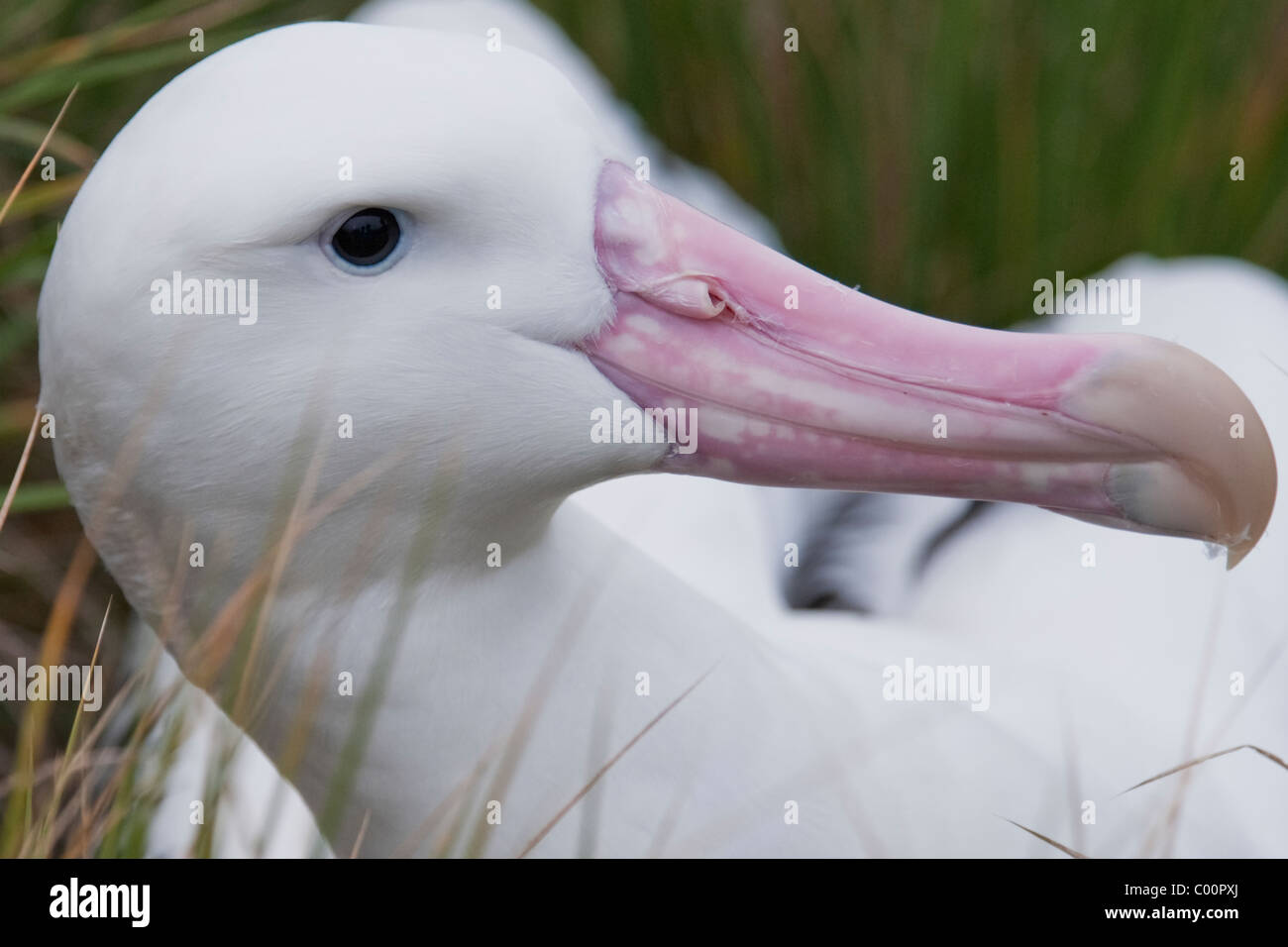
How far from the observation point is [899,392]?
1697 millimetres

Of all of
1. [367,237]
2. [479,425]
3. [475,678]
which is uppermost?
[367,237]

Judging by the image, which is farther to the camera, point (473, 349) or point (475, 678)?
point (475, 678)

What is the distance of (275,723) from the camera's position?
1877 mm

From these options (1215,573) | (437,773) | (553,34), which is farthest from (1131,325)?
(437,773)

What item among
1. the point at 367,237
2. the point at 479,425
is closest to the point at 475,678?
the point at 479,425

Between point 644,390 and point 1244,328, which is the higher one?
point 1244,328

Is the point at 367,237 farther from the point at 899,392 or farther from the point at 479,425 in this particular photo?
the point at 899,392

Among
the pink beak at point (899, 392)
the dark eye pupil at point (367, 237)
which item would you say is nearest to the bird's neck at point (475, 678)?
the pink beak at point (899, 392)

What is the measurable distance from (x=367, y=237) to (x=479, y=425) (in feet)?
0.77

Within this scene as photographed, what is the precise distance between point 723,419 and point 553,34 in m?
2.63

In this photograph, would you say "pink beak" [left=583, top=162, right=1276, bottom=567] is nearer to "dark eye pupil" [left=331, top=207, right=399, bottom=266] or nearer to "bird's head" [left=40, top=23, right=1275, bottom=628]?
"bird's head" [left=40, top=23, right=1275, bottom=628]

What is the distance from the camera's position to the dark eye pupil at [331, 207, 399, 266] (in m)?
1.59

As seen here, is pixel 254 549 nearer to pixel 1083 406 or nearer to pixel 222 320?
pixel 222 320

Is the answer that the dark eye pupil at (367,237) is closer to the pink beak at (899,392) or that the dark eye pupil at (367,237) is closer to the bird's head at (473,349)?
the bird's head at (473,349)
